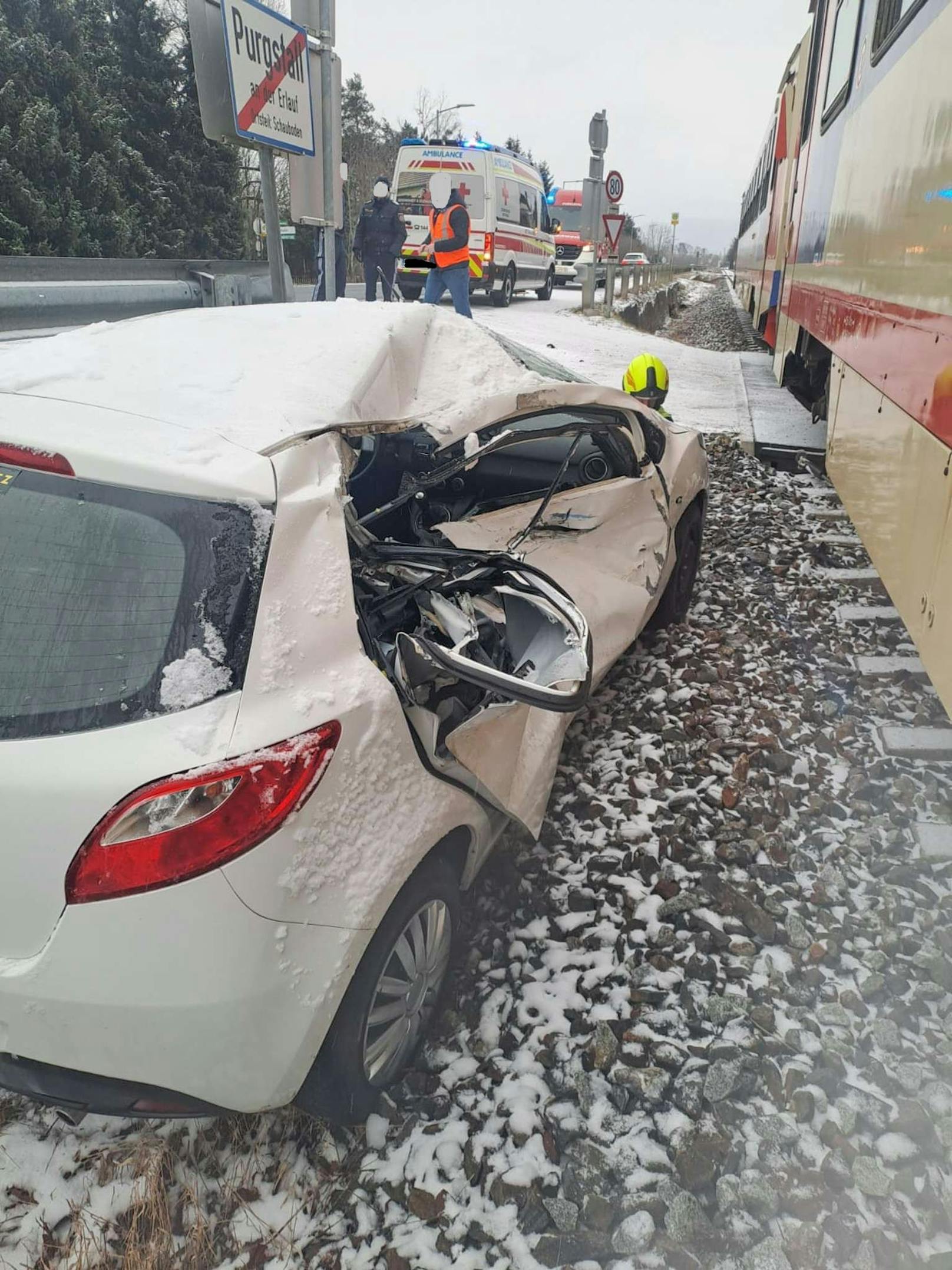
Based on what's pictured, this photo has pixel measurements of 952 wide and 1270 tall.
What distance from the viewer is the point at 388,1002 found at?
2.00m

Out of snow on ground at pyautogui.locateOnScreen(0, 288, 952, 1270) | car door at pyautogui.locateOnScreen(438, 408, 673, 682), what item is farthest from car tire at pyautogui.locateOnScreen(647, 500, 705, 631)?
snow on ground at pyautogui.locateOnScreen(0, 288, 952, 1270)

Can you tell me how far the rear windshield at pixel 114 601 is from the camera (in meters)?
1.64

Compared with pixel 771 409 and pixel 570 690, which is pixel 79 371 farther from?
pixel 771 409

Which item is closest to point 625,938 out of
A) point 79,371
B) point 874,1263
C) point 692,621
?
point 874,1263

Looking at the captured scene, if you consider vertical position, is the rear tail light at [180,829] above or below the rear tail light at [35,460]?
below

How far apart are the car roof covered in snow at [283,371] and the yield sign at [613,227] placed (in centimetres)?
1536

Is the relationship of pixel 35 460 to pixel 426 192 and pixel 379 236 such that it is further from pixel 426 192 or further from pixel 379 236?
pixel 426 192

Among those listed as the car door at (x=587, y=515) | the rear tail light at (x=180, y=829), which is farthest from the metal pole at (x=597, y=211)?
the rear tail light at (x=180, y=829)

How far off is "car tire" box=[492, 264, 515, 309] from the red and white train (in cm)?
1247

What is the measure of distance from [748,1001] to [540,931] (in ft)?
2.05

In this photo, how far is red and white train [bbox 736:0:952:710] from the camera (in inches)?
113

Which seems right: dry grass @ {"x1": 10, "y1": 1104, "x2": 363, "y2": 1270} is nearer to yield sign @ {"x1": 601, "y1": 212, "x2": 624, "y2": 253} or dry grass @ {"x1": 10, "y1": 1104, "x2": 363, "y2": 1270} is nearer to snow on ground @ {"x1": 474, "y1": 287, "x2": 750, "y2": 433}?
snow on ground @ {"x1": 474, "y1": 287, "x2": 750, "y2": 433}

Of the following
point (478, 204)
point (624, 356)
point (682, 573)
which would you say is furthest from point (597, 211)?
point (682, 573)

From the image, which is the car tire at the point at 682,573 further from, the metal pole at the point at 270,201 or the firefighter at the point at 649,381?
the metal pole at the point at 270,201
